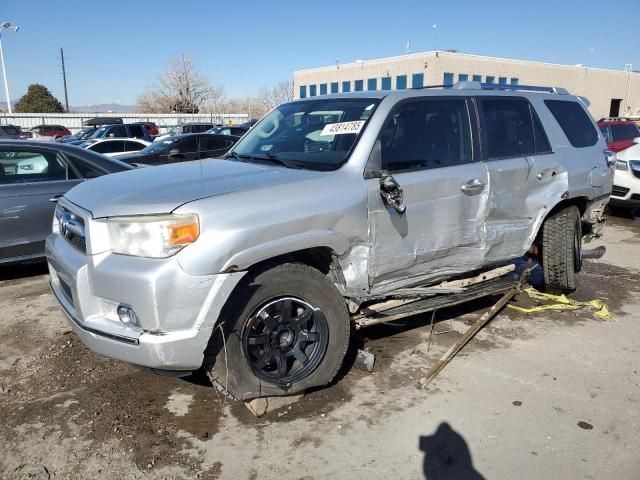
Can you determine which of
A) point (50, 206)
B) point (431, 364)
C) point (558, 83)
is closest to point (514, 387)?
point (431, 364)

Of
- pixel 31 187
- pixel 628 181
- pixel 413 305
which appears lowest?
pixel 413 305

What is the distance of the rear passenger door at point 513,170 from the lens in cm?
428

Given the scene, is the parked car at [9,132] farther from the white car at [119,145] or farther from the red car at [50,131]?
the white car at [119,145]

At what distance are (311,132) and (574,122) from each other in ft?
9.55

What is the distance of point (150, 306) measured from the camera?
8.91 feet

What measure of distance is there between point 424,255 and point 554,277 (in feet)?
7.21

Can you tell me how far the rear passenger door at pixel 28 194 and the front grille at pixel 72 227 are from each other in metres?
2.01

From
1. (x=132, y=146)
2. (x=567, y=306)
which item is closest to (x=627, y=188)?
(x=567, y=306)

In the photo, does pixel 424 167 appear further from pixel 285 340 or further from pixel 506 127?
pixel 285 340

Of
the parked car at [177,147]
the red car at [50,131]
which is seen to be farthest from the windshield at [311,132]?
the red car at [50,131]

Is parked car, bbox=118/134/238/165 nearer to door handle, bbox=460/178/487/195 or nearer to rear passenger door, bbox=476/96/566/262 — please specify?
rear passenger door, bbox=476/96/566/262

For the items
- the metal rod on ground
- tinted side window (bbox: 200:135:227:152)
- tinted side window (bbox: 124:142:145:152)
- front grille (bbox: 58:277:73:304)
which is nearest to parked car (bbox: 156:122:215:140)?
tinted side window (bbox: 124:142:145:152)

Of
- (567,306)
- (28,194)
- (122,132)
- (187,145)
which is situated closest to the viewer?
(567,306)

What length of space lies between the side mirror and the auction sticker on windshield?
396 mm
